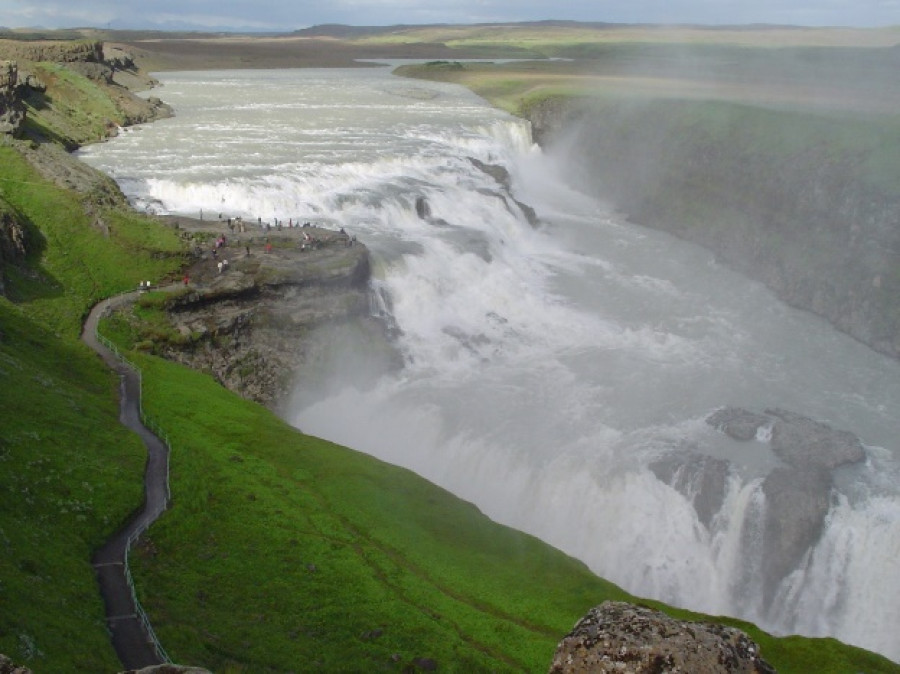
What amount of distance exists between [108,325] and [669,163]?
58705 mm

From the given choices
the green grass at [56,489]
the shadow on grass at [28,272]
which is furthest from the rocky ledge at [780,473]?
the shadow on grass at [28,272]

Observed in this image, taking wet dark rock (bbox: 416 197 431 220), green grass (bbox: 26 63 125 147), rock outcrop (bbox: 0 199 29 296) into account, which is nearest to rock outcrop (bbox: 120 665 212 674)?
rock outcrop (bbox: 0 199 29 296)

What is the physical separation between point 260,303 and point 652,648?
3554 cm

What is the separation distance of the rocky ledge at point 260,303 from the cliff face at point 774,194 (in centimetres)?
3346

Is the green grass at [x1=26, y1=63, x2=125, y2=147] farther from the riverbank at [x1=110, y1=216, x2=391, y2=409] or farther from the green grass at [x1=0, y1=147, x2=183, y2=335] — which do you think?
the riverbank at [x1=110, y1=216, x2=391, y2=409]

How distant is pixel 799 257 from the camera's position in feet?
189

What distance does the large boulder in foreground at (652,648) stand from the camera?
8742 mm

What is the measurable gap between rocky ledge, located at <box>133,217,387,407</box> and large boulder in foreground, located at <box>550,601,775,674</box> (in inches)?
1281

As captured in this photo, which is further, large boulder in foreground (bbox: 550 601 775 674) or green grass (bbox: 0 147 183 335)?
green grass (bbox: 0 147 183 335)

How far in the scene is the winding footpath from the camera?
1714 centimetres

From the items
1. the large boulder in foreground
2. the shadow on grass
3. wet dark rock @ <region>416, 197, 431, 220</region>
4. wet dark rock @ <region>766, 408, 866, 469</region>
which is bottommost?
wet dark rock @ <region>766, 408, 866, 469</region>

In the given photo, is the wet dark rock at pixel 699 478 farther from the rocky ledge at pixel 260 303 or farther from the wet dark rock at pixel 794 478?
the rocky ledge at pixel 260 303

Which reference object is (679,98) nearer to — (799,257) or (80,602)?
(799,257)

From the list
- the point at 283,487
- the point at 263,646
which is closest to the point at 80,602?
the point at 263,646
